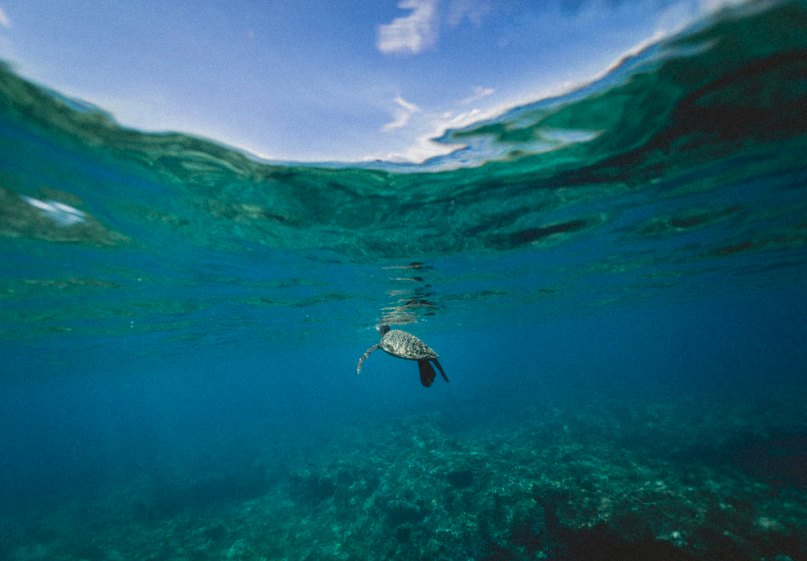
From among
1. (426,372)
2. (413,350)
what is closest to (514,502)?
(426,372)

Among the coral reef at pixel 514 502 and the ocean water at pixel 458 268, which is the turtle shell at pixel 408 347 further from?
the coral reef at pixel 514 502

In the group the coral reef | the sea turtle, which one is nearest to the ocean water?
the coral reef

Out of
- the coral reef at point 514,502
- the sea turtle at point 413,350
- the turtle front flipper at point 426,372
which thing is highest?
the sea turtle at point 413,350

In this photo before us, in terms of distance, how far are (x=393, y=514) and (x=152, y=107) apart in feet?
55.9

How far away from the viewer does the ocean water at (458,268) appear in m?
7.59

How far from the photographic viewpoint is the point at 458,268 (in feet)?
56.1

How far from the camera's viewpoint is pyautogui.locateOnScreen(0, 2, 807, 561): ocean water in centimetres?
759

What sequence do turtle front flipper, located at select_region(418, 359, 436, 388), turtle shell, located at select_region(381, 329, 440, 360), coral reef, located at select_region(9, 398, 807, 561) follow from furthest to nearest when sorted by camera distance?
coral reef, located at select_region(9, 398, 807, 561) → turtle front flipper, located at select_region(418, 359, 436, 388) → turtle shell, located at select_region(381, 329, 440, 360)

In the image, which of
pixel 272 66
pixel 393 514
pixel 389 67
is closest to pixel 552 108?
pixel 389 67

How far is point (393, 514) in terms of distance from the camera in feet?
47.5

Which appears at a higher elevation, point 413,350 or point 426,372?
point 413,350

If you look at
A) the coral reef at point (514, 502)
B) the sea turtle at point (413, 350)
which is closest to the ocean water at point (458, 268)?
the coral reef at point (514, 502)

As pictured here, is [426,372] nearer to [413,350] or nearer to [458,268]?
[413,350]

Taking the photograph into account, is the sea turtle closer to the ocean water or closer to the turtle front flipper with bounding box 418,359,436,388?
the turtle front flipper with bounding box 418,359,436,388
